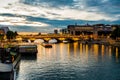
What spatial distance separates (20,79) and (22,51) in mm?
35037

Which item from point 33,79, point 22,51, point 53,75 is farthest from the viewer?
point 22,51

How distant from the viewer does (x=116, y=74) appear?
43.5 m

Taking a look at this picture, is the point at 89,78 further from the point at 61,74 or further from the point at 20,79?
the point at 20,79

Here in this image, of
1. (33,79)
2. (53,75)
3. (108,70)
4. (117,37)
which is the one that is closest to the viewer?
(33,79)

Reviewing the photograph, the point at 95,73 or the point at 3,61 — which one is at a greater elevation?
the point at 3,61

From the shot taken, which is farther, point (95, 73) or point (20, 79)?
point (95, 73)

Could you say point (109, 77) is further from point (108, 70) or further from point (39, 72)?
point (39, 72)

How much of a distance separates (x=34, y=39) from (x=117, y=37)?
193 ft

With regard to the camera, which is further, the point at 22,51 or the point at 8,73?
the point at 22,51

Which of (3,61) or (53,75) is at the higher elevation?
(3,61)

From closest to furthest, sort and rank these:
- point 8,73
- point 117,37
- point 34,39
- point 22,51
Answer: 1. point 8,73
2. point 22,51
3. point 117,37
4. point 34,39

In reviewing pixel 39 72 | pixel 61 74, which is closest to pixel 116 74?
pixel 61 74

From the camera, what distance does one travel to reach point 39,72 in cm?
4562

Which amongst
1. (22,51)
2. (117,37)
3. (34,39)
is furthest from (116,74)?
(34,39)
